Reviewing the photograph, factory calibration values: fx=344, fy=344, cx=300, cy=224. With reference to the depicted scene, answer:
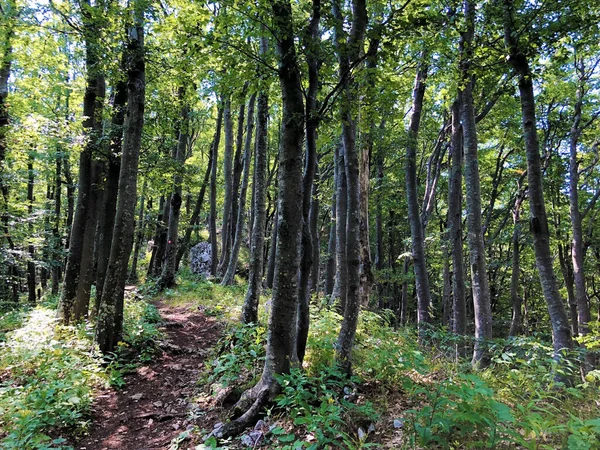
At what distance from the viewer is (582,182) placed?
16.4 metres

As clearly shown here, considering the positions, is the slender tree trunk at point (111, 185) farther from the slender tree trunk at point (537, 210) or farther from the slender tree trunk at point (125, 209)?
the slender tree trunk at point (537, 210)

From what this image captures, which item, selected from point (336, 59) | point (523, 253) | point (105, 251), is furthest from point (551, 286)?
point (523, 253)

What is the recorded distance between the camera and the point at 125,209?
704 cm

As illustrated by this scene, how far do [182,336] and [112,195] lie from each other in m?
3.92

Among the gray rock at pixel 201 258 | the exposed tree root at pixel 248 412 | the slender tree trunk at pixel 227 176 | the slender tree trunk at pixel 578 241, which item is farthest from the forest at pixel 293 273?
the gray rock at pixel 201 258

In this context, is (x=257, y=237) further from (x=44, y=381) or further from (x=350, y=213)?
(x=44, y=381)

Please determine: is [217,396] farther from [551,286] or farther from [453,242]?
[453,242]

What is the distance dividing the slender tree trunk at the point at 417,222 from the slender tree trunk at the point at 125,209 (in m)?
6.52

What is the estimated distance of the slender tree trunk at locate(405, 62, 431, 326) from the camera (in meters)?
9.24

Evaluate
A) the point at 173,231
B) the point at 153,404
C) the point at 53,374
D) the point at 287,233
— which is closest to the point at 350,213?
the point at 287,233

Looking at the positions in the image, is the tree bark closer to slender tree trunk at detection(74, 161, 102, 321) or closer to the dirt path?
the dirt path

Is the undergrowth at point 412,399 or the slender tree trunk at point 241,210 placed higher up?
the slender tree trunk at point 241,210

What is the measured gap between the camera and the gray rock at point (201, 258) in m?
21.7

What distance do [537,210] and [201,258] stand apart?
773 inches
